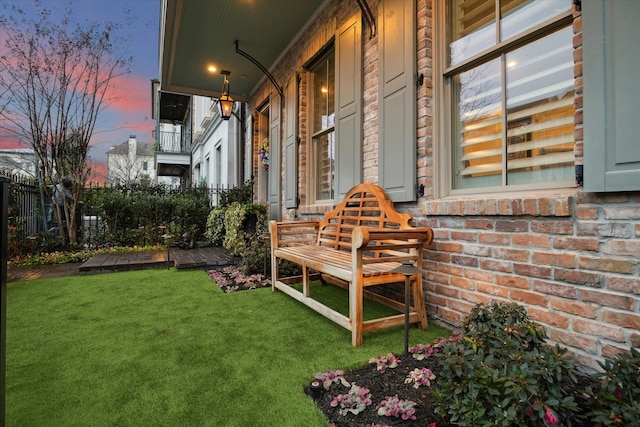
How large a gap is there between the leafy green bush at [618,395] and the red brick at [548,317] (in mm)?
579

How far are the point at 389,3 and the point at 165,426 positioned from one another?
130 inches

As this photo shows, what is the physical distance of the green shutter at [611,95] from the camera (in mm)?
1360

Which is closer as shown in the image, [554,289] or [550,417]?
[550,417]

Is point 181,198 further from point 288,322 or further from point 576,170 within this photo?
point 576,170

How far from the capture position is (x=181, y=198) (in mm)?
6934

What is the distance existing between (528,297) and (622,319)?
0.42 m

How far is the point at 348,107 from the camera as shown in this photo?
3387mm

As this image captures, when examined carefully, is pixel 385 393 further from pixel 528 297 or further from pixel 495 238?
pixel 495 238

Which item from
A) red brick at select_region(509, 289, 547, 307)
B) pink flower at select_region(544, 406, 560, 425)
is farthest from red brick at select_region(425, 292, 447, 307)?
pink flower at select_region(544, 406, 560, 425)

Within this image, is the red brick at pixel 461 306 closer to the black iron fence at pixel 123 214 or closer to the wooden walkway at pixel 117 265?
the wooden walkway at pixel 117 265

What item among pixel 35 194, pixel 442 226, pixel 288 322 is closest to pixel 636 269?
pixel 442 226

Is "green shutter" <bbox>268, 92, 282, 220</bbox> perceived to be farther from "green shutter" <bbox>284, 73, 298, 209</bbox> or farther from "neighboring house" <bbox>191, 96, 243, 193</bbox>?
"neighboring house" <bbox>191, 96, 243, 193</bbox>

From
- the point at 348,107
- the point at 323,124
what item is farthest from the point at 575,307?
the point at 323,124

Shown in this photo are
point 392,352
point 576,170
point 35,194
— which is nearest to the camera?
point 576,170
